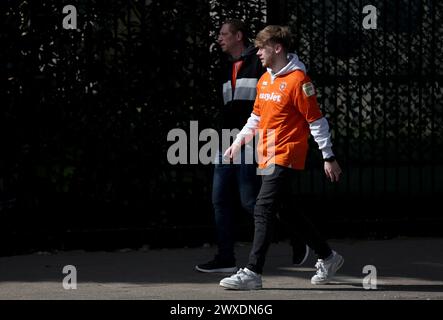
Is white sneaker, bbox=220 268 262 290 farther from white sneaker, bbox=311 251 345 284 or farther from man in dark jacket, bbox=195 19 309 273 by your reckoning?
man in dark jacket, bbox=195 19 309 273

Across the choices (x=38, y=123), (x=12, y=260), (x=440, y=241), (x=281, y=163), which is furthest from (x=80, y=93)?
(x=440, y=241)

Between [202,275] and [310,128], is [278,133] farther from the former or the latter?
[202,275]

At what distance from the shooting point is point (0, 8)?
1020cm

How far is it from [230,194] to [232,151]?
24.5 inches

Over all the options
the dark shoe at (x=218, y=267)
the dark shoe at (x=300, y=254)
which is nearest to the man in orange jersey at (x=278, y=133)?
the dark shoe at (x=218, y=267)

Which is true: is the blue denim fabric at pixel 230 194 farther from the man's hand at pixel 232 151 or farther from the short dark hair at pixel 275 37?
the short dark hair at pixel 275 37

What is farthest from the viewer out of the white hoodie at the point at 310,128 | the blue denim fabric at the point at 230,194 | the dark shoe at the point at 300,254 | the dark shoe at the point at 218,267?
the dark shoe at the point at 300,254

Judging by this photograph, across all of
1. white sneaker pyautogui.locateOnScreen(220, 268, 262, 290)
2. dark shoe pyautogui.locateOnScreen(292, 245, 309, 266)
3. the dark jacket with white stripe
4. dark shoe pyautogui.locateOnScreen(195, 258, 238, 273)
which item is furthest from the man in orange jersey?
dark shoe pyautogui.locateOnScreen(292, 245, 309, 266)

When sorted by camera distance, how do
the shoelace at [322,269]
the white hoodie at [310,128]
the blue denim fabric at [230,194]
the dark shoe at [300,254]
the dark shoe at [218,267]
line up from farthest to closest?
the dark shoe at [300,254], the dark shoe at [218,267], the blue denim fabric at [230,194], the shoelace at [322,269], the white hoodie at [310,128]

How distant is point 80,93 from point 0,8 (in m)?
0.89

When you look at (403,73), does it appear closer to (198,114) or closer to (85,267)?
(198,114)

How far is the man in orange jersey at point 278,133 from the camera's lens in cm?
868

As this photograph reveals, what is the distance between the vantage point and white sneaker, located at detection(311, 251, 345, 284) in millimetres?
9055

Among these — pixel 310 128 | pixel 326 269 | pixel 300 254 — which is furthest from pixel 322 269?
pixel 310 128
